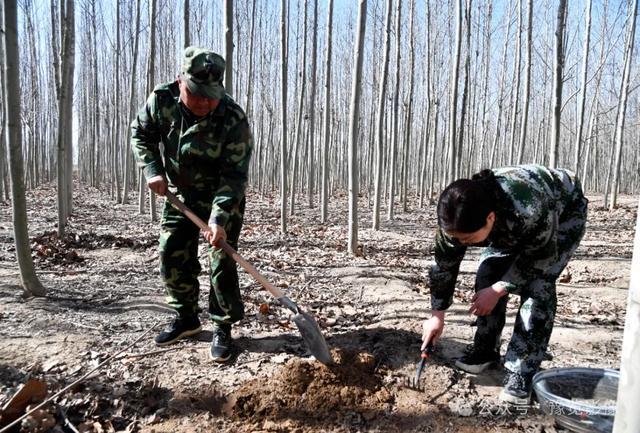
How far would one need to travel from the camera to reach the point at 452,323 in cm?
313

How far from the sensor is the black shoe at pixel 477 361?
2.46 metres

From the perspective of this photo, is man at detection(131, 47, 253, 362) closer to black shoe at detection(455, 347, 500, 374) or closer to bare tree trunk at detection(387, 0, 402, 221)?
black shoe at detection(455, 347, 500, 374)

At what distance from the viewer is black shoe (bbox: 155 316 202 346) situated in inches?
104

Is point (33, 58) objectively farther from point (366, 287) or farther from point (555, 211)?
point (555, 211)

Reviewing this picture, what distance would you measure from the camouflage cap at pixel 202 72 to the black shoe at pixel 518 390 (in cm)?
207

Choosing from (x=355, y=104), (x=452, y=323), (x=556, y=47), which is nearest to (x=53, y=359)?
(x=452, y=323)

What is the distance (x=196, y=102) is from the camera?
236 centimetres

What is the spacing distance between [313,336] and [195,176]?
44.4 inches

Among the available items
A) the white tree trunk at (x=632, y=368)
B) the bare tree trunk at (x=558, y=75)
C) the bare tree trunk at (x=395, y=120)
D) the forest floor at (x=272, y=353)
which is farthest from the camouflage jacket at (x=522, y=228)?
the bare tree trunk at (x=395, y=120)

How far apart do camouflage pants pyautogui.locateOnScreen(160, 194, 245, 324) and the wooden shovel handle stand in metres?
0.12

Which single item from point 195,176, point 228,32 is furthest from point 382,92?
point 195,176

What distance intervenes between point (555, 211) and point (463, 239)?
54cm

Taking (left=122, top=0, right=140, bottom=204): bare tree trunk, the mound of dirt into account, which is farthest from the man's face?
(left=122, top=0, right=140, bottom=204): bare tree trunk

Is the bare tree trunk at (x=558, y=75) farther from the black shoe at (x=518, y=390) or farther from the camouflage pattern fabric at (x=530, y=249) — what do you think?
the black shoe at (x=518, y=390)
